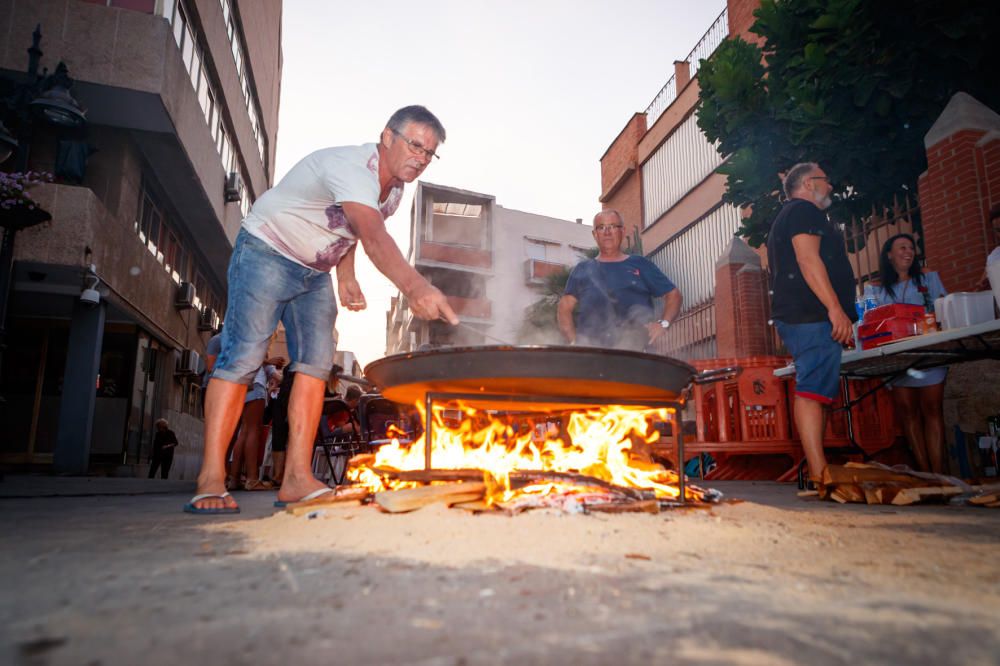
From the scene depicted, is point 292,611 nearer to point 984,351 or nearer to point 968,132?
point 984,351

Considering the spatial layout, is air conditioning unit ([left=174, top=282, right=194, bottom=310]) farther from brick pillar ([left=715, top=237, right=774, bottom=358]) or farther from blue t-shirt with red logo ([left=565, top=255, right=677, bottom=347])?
blue t-shirt with red logo ([left=565, top=255, right=677, bottom=347])

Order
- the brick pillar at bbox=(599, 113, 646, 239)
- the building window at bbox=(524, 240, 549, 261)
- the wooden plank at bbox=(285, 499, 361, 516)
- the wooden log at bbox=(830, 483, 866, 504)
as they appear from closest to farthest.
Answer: the wooden plank at bbox=(285, 499, 361, 516), the wooden log at bbox=(830, 483, 866, 504), the brick pillar at bbox=(599, 113, 646, 239), the building window at bbox=(524, 240, 549, 261)

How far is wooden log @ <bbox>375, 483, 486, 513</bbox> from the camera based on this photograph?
2.44 meters

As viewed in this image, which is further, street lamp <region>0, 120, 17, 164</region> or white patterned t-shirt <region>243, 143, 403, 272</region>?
street lamp <region>0, 120, 17, 164</region>

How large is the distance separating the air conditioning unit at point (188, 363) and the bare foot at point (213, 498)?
1397cm

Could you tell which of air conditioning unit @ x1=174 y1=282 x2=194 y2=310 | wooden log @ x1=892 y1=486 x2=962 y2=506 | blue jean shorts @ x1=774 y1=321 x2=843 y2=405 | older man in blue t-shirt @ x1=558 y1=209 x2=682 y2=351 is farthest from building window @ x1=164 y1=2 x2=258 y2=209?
wooden log @ x1=892 y1=486 x2=962 y2=506

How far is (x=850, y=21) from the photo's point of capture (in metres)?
5.86

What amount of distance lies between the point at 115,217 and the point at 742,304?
11.6m

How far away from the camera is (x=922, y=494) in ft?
11.0

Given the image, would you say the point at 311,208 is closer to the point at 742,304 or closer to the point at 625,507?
the point at 625,507

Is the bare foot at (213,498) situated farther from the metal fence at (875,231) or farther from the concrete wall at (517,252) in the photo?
the concrete wall at (517,252)

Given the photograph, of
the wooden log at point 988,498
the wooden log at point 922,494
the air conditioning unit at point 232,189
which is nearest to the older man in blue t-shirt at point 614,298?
the wooden log at point 922,494

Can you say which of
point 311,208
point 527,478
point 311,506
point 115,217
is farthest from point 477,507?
point 115,217

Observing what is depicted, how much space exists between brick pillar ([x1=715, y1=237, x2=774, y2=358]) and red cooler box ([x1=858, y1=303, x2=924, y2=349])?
6885 millimetres
